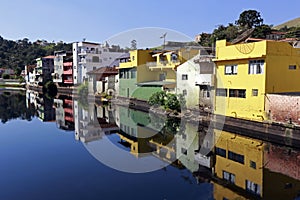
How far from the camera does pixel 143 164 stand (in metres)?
10.1

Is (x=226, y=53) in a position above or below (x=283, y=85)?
above

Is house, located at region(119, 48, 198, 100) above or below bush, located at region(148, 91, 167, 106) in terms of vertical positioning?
above

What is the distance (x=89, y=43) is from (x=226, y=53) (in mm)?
29566

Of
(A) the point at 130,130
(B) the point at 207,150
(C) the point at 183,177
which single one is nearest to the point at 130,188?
(C) the point at 183,177

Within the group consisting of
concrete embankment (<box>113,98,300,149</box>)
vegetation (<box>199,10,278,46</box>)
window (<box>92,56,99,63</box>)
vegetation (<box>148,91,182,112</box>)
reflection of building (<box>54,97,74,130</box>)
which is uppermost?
vegetation (<box>199,10,278,46</box>)

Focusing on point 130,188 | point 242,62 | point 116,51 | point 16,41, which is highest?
point 16,41

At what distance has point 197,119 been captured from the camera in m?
16.4

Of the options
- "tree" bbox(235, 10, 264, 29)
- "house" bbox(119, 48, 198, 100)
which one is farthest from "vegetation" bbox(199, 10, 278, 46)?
"house" bbox(119, 48, 198, 100)

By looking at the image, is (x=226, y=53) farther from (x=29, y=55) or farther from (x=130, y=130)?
(x=29, y=55)

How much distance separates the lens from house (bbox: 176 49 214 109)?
1664 centimetres

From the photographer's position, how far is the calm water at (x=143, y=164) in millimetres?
7520

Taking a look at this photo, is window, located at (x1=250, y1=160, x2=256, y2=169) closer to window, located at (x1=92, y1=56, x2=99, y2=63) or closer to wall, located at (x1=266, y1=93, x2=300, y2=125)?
wall, located at (x1=266, y1=93, x2=300, y2=125)

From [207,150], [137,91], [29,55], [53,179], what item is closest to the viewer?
[53,179]

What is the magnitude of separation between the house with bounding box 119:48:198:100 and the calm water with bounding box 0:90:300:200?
6.82 metres
